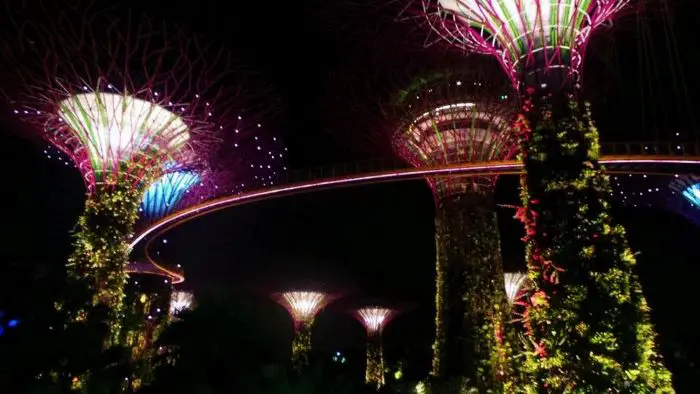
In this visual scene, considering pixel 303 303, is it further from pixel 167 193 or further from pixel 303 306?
pixel 167 193

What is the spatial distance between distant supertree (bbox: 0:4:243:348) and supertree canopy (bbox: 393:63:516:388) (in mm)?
5506

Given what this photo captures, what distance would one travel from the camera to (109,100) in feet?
48.2

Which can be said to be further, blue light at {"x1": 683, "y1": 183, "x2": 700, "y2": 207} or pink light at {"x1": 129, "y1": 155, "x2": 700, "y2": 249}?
blue light at {"x1": 683, "y1": 183, "x2": 700, "y2": 207}

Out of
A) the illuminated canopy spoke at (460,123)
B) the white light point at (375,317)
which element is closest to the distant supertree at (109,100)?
the illuminated canopy spoke at (460,123)

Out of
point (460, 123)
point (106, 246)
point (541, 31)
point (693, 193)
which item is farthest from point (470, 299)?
point (693, 193)

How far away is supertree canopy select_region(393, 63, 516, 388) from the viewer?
1232 centimetres

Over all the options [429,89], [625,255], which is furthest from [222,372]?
[429,89]

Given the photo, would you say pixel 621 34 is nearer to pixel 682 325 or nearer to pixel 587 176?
pixel 587 176

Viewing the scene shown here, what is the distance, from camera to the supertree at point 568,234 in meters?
6.16

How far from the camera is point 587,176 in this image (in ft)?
22.7

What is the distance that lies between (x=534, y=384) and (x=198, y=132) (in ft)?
40.1

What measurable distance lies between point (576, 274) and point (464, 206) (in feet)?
24.7

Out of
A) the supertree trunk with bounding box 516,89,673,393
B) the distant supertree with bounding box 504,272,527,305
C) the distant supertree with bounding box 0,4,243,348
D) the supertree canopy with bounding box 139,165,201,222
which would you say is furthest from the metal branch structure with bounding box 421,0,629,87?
the distant supertree with bounding box 504,272,527,305

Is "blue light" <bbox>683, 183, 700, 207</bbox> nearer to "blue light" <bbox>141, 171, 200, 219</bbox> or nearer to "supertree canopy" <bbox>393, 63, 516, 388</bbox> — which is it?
"supertree canopy" <bbox>393, 63, 516, 388</bbox>
